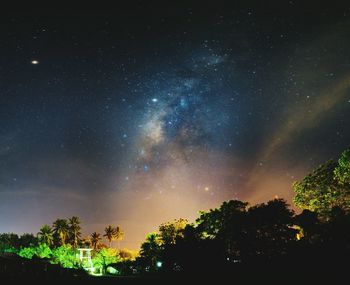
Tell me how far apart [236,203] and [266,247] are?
10.8 m

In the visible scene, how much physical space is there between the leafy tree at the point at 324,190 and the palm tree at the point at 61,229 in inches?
3142

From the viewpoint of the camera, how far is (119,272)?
55.3 meters

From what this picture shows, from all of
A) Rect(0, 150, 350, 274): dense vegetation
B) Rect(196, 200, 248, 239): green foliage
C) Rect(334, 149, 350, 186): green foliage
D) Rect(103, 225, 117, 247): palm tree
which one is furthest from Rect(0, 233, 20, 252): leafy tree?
Rect(334, 149, 350, 186): green foliage

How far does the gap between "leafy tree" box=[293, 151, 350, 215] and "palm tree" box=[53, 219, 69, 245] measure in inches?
3142

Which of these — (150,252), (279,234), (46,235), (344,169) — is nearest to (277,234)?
(279,234)

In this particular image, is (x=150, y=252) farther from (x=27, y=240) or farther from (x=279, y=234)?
(x=27, y=240)

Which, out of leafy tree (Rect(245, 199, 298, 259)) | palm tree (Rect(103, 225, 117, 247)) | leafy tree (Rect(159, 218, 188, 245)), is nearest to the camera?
leafy tree (Rect(245, 199, 298, 259))

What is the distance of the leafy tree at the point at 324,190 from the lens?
3553 centimetres

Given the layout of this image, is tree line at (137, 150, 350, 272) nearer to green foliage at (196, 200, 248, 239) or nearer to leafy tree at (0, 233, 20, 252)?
green foliage at (196, 200, 248, 239)

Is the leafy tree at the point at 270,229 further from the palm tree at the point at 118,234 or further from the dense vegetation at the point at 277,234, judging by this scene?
the palm tree at the point at 118,234

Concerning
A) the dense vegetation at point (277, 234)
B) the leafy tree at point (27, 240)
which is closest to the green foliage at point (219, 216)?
the dense vegetation at point (277, 234)

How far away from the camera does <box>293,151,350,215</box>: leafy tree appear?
35.5 metres

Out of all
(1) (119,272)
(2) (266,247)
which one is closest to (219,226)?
(2) (266,247)

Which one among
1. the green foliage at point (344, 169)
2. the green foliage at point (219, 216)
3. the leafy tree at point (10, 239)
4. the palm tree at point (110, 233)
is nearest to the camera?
the green foliage at point (344, 169)
